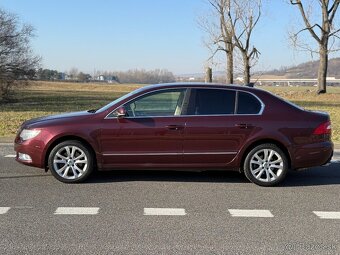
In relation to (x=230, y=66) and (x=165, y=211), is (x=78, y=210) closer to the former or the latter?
(x=165, y=211)

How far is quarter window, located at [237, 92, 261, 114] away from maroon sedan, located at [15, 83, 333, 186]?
0.02 metres

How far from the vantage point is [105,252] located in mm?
4320

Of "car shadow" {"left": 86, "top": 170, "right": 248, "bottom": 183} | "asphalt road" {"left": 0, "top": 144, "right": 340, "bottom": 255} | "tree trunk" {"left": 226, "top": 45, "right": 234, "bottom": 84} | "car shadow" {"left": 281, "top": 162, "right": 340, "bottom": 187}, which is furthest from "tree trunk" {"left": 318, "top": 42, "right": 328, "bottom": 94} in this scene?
"car shadow" {"left": 86, "top": 170, "right": 248, "bottom": 183}

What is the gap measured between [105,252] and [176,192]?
98.0 inches

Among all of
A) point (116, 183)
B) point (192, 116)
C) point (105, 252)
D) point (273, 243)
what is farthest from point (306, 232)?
point (116, 183)

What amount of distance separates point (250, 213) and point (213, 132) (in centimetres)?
166

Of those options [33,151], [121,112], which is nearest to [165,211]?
[121,112]

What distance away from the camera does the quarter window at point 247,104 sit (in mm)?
7141

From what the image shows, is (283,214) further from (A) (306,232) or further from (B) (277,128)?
(B) (277,128)

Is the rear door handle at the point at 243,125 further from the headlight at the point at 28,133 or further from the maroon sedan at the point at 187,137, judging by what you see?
the headlight at the point at 28,133

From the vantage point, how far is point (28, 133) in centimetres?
715

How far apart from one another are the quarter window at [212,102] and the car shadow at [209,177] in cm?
116

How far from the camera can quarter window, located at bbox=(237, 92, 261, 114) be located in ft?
23.4

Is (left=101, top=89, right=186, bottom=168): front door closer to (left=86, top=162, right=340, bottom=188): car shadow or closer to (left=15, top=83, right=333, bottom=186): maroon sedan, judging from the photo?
(left=15, top=83, right=333, bottom=186): maroon sedan
